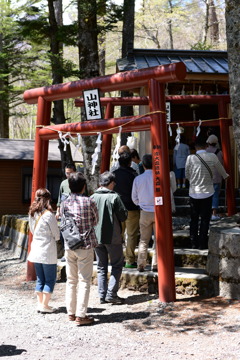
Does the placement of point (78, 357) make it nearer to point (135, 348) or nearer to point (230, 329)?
point (135, 348)

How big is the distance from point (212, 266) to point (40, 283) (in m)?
2.61

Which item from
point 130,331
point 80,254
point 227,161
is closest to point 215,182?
point 227,161

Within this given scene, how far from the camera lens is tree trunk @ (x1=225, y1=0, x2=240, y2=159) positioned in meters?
6.88

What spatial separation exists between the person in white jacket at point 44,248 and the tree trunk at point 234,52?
9.55 feet

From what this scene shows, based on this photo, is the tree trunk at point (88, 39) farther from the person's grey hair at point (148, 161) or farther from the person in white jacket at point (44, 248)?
the person in white jacket at point (44, 248)

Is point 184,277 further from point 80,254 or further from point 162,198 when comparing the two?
point 80,254

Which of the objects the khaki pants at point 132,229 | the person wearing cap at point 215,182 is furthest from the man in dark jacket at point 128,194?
the person wearing cap at point 215,182

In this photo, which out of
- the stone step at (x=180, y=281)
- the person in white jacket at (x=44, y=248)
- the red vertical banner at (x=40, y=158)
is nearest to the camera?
the person in white jacket at (x=44, y=248)

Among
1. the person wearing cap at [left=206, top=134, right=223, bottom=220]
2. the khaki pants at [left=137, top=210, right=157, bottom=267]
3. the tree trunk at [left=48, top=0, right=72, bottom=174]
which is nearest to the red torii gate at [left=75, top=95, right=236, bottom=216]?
the person wearing cap at [left=206, top=134, right=223, bottom=220]

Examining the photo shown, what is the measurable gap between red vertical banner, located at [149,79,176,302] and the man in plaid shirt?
120cm

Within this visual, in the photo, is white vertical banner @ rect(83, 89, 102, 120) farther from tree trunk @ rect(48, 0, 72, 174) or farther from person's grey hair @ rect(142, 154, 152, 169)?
tree trunk @ rect(48, 0, 72, 174)

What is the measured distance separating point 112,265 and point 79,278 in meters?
0.96

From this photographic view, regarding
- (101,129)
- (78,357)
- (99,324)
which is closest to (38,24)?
(101,129)

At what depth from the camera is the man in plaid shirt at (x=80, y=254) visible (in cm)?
627
